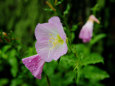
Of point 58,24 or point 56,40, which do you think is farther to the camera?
point 56,40

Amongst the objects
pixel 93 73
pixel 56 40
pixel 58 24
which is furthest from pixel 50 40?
pixel 93 73

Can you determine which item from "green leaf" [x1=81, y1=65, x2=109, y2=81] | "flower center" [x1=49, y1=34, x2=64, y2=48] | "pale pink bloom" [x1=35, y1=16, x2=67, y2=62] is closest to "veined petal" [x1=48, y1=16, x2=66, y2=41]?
"pale pink bloom" [x1=35, y1=16, x2=67, y2=62]

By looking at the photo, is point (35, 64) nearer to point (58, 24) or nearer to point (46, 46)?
point (46, 46)

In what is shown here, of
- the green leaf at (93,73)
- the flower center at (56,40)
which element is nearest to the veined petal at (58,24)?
the flower center at (56,40)

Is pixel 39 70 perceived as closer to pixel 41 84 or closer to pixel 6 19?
pixel 41 84

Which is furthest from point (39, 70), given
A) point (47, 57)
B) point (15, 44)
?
point (15, 44)

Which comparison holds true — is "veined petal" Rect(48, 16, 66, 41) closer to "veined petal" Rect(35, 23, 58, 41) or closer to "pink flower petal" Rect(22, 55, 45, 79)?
"veined petal" Rect(35, 23, 58, 41)

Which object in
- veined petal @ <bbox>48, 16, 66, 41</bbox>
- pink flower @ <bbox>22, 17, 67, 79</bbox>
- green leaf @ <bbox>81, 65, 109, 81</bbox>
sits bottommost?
green leaf @ <bbox>81, 65, 109, 81</bbox>

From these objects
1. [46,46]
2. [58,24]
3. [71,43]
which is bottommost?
[71,43]

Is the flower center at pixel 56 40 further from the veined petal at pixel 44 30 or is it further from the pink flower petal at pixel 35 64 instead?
the pink flower petal at pixel 35 64
